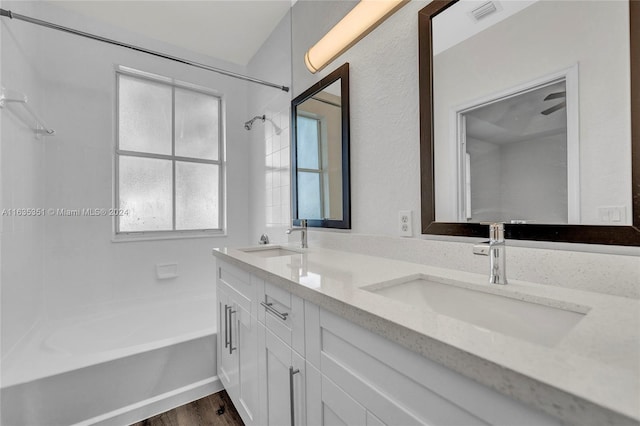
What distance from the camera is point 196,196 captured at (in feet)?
8.67

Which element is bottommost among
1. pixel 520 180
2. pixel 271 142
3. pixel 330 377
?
pixel 330 377

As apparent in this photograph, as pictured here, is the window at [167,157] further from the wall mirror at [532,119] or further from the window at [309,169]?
the wall mirror at [532,119]

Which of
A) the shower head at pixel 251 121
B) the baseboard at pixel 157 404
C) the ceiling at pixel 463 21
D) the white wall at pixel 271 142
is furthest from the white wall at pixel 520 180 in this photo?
the shower head at pixel 251 121

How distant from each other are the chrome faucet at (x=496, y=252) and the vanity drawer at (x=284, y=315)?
0.53 m

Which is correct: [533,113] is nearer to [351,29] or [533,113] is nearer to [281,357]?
[351,29]

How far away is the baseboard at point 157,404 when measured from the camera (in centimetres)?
138

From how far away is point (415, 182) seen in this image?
3.75 feet

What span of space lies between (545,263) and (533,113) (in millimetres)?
432

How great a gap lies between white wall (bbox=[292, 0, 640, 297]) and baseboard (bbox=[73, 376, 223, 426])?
107 centimetres

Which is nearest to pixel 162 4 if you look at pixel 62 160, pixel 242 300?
pixel 62 160

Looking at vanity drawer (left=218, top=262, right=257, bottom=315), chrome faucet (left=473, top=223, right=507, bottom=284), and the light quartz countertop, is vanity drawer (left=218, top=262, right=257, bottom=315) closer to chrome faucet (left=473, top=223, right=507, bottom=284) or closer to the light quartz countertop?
the light quartz countertop

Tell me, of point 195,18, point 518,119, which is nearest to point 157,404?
point 518,119

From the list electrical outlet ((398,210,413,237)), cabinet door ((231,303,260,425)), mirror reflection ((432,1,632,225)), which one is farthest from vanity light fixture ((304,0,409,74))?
cabinet door ((231,303,260,425))

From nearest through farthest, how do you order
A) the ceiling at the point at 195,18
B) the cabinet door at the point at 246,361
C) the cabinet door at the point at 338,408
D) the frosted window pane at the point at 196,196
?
the cabinet door at the point at 338,408, the cabinet door at the point at 246,361, the ceiling at the point at 195,18, the frosted window pane at the point at 196,196
